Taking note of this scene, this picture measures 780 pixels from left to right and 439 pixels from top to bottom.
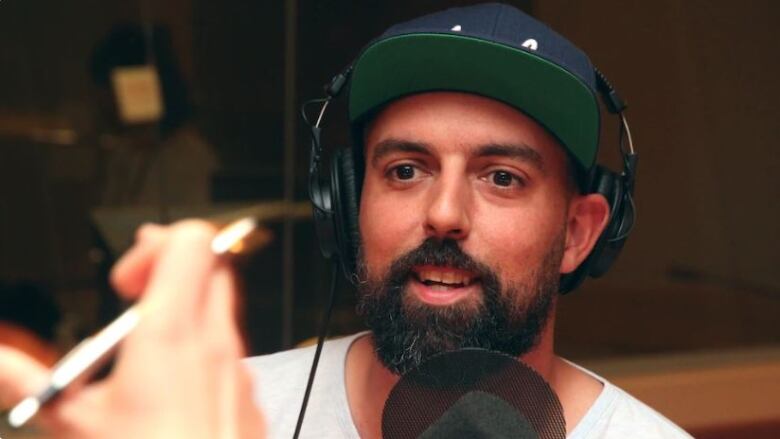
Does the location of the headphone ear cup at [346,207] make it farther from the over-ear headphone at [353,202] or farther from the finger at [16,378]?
the finger at [16,378]

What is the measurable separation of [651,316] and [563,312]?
1.79ft

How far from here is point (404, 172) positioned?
90cm

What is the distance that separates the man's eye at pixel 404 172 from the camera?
0.90 metres

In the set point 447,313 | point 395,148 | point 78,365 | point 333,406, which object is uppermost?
point 78,365

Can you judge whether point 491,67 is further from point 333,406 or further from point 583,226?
point 333,406

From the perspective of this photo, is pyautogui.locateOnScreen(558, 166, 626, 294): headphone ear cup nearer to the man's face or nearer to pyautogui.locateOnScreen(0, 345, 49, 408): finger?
the man's face

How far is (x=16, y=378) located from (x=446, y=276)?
0.63 metres

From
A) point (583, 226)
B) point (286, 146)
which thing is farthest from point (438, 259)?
point (286, 146)

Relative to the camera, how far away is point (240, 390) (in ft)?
0.80

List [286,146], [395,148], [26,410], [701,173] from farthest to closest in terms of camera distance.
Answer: [701,173]
[286,146]
[395,148]
[26,410]

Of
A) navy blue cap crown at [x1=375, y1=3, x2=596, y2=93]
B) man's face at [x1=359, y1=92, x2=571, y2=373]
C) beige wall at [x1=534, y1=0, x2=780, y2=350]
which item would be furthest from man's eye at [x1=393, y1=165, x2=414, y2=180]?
beige wall at [x1=534, y1=0, x2=780, y2=350]

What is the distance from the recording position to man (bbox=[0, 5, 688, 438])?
2.81ft

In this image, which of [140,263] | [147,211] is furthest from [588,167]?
[147,211]

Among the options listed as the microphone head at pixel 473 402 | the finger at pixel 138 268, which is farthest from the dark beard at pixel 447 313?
the finger at pixel 138 268
